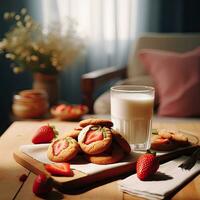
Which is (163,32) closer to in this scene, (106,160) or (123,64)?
(123,64)

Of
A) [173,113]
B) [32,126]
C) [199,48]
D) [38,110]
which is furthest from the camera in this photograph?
[199,48]

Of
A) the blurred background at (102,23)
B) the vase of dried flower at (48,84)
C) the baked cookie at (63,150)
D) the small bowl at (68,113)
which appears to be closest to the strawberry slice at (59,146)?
the baked cookie at (63,150)

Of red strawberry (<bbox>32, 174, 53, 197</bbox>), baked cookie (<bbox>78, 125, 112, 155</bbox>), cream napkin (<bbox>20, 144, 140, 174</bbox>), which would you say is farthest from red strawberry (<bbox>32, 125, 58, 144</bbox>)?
red strawberry (<bbox>32, 174, 53, 197</bbox>)

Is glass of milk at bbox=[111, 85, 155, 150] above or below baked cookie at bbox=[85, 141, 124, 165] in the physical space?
above

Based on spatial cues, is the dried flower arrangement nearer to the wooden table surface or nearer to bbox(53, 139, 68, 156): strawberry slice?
the wooden table surface

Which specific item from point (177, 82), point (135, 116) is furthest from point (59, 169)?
point (177, 82)

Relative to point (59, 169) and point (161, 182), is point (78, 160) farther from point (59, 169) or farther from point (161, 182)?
point (161, 182)

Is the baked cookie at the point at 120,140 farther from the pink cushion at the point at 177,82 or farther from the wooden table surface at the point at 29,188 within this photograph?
the pink cushion at the point at 177,82

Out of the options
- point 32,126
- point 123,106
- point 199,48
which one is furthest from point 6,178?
point 199,48
